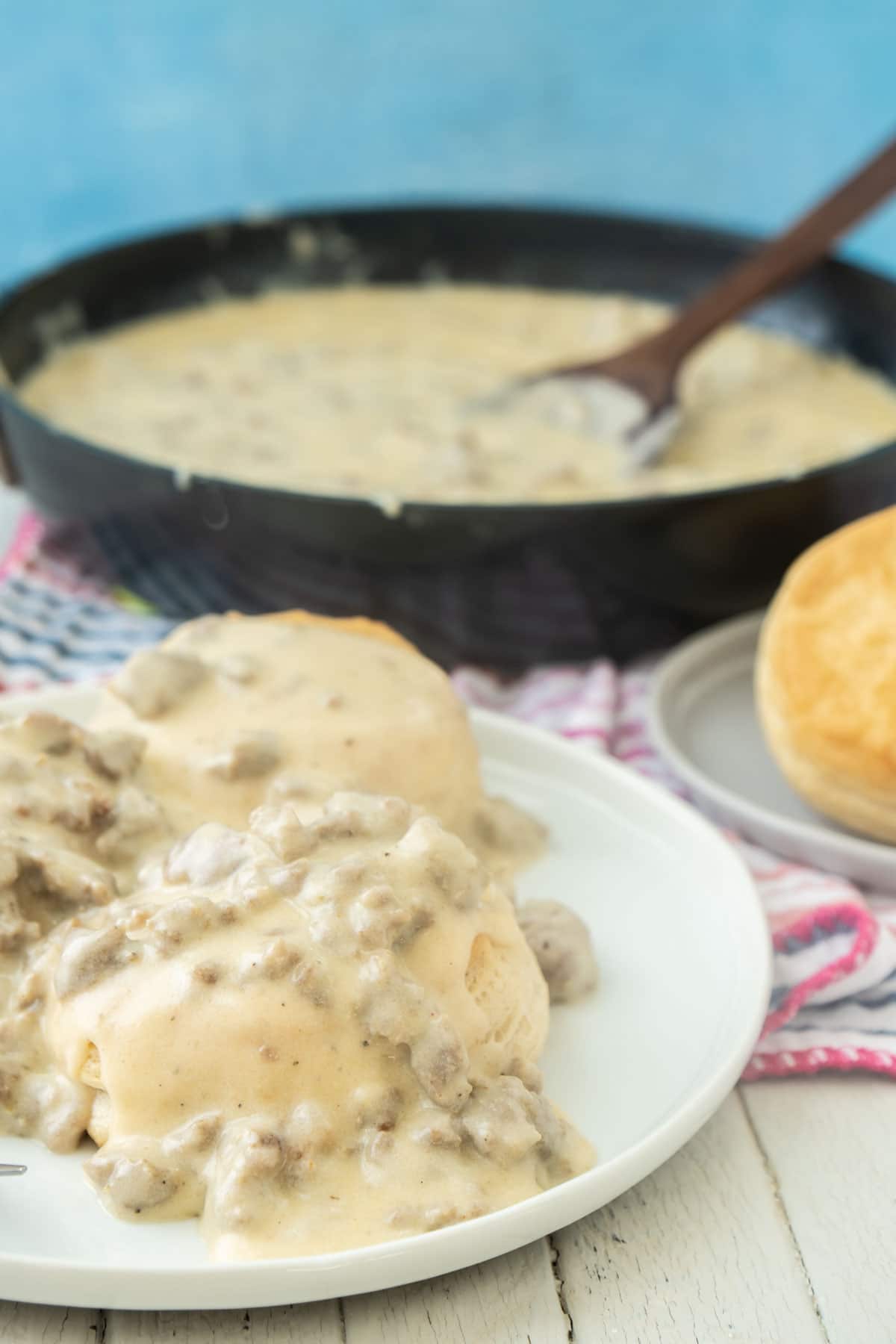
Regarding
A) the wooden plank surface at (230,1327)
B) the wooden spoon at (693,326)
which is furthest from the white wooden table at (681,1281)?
the wooden spoon at (693,326)

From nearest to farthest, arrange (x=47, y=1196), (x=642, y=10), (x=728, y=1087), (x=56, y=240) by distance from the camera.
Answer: (x=47, y=1196) → (x=728, y=1087) → (x=642, y=10) → (x=56, y=240)

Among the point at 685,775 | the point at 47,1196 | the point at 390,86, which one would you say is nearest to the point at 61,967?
the point at 47,1196

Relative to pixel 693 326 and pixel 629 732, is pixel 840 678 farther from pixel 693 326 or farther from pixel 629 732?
pixel 693 326

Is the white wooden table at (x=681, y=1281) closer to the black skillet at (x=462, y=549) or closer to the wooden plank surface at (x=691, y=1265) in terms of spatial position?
the wooden plank surface at (x=691, y=1265)

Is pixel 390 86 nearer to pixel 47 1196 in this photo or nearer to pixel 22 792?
pixel 22 792

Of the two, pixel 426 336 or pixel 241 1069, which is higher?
pixel 241 1069

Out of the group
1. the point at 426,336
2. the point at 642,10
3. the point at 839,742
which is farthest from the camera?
the point at 642,10
